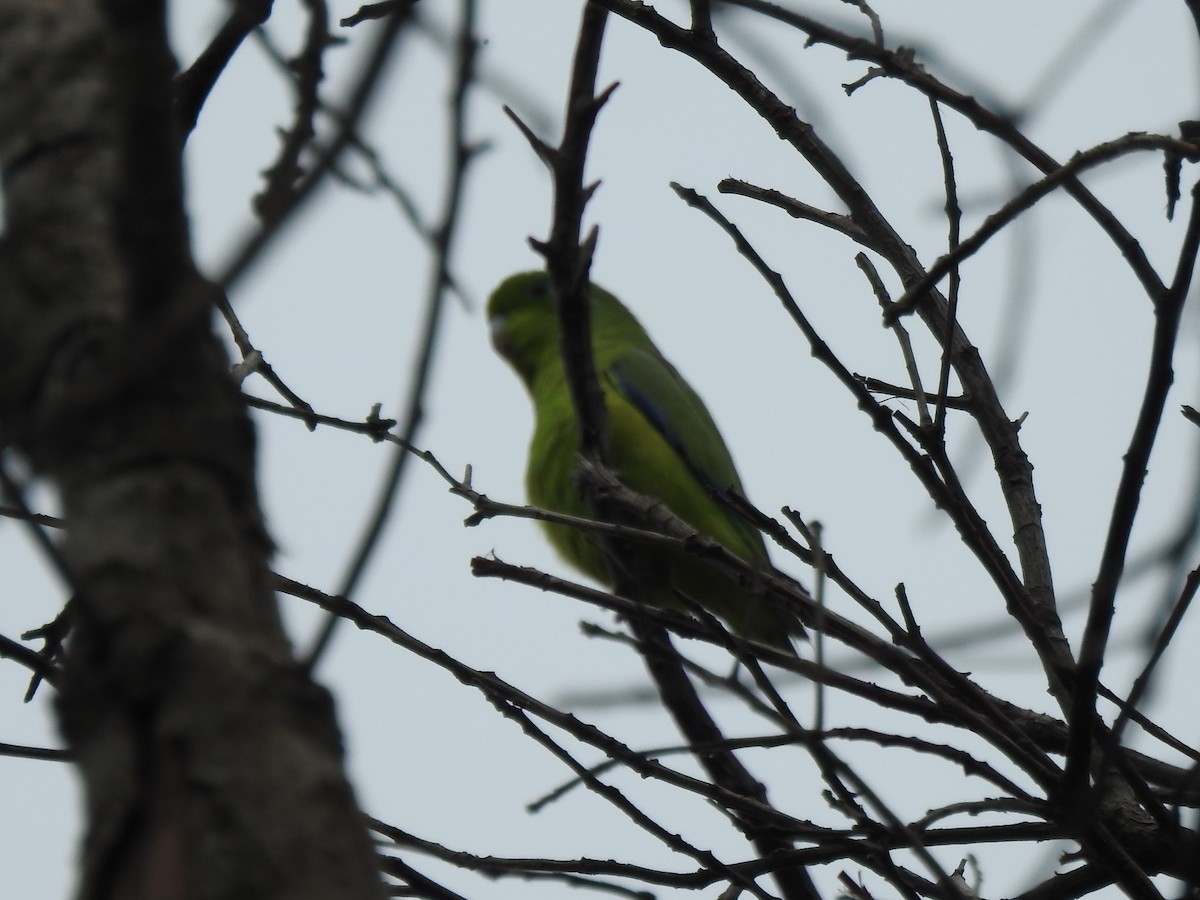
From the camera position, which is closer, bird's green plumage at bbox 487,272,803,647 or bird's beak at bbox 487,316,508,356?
bird's green plumage at bbox 487,272,803,647

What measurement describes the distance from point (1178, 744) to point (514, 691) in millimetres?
1119

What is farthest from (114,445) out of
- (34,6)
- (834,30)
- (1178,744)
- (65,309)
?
(1178,744)

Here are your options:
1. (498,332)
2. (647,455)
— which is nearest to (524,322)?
(498,332)

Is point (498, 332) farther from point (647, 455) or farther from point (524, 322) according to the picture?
point (647, 455)

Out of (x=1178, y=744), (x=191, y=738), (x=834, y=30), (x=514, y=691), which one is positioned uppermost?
(x=834, y=30)

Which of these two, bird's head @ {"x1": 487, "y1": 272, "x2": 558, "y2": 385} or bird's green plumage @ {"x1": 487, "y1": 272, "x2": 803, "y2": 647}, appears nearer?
bird's green plumage @ {"x1": 487, "y1": 272, "x2": 803, "y2": 647}

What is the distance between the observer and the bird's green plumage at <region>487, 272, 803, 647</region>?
476 centimetres

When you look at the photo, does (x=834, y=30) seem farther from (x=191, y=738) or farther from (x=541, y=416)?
(x=541, y=416)

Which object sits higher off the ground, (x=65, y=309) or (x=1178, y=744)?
(x=65, y=309)

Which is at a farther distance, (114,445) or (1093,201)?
(1093,201)

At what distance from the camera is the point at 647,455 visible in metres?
5.01

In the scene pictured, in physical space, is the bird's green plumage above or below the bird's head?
below

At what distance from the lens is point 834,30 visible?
217 centimetres

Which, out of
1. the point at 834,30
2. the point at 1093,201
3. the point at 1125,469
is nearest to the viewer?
the point at 1125,469
